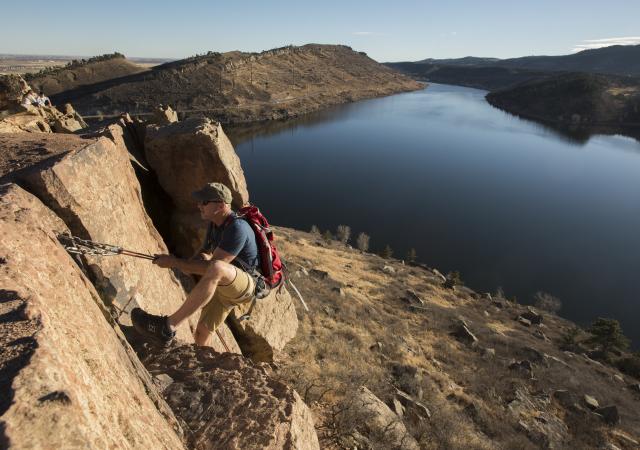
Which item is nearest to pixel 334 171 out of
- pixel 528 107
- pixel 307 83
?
pixel 307 83

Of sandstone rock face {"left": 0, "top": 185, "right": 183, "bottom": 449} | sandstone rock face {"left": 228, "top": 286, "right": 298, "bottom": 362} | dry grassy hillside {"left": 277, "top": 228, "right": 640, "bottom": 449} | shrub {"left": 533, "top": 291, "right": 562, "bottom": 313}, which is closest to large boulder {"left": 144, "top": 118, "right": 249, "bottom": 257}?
sandstone rock face {"left": 228, "top": 286, "right": 298, "bottom": 362}

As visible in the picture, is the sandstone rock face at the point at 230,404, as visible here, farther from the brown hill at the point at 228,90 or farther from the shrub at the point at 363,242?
the brown hill at the point at 228,90

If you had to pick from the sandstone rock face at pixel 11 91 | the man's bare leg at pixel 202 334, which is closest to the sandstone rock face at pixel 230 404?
the man's bare leg at pixel 202 334

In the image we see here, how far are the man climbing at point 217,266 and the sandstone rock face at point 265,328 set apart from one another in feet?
9.68

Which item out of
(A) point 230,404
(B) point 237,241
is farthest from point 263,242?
(A) point 230,404

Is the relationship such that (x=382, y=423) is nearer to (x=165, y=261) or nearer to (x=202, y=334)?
(x=202, y=334)

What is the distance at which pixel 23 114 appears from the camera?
536 inches

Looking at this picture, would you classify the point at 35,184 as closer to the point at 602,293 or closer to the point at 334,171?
the point at 602,293

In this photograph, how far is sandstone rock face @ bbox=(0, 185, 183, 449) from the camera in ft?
7.36

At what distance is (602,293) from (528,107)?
11787 centimetres

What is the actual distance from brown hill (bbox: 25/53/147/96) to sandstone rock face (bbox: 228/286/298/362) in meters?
110

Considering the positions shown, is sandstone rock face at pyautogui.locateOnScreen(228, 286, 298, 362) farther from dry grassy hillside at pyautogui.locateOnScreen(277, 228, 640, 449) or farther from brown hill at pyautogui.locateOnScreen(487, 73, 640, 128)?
brown hill at pyautogui.locateOnScreen(487, 73, 640, 128)

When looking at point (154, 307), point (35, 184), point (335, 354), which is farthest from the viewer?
point (335, 354)

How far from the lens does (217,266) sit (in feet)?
15.6
